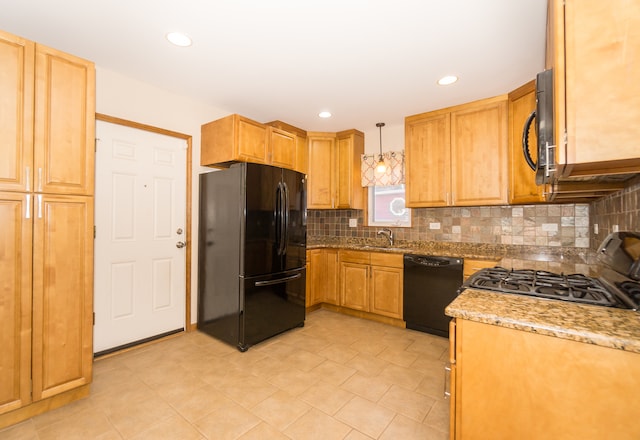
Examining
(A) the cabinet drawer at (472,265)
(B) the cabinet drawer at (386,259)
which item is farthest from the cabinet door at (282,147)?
(A) the cabinet drawer at (472,265)

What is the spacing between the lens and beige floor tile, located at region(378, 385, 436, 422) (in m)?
1.82

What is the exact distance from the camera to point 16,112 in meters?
1.67

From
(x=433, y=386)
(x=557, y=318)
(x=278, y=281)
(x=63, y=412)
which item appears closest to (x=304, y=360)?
(x=278, y=281)

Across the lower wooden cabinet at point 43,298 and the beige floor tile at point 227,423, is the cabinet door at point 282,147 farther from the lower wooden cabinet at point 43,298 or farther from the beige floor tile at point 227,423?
the beige floor tile at point 227,423

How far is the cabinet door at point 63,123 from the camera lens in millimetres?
1755

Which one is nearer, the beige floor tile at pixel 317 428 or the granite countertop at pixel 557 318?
the granite countertop at pixel 557 318

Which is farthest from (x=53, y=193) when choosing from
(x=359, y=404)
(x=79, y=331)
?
(x=359, y=404)

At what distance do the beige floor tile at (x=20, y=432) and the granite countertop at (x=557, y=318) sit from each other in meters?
2.34

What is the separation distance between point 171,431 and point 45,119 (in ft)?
6.59

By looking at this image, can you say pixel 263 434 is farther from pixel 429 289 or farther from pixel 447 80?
pixel 447 80

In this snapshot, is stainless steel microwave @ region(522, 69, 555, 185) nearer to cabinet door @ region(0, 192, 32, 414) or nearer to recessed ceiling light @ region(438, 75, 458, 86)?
recessed ceiling light @ region(438, 75, 458, 86)

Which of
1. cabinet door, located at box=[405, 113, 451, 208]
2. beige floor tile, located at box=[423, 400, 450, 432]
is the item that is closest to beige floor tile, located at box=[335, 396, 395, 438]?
beige floor tile, located at box=[423, 400, 450, 432]

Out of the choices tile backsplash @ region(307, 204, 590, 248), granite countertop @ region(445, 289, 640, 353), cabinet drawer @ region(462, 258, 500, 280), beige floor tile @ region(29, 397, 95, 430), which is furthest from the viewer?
tile backsplash @ region(307, 204, 590, 248)

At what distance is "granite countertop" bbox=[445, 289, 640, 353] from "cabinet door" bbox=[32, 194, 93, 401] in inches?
87.9
